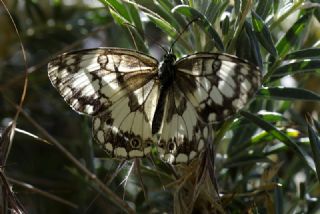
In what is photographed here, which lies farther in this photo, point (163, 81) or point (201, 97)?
point (163, 81)

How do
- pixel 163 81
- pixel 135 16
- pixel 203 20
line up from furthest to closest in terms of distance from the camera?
pixel 163 81 → pixel 135 16 → pixel 203 20

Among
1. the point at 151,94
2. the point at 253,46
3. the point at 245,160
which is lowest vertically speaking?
the point at 245,160

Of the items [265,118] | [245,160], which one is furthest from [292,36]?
[245,160]

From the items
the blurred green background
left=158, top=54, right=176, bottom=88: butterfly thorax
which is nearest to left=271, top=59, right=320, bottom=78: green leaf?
the blurred green background

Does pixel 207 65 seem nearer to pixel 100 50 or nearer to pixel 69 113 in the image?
pixel 100 50

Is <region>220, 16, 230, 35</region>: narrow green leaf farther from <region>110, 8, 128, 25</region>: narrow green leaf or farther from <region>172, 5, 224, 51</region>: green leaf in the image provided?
<region>110, 8, 128, 25</region>: narrow green leaf

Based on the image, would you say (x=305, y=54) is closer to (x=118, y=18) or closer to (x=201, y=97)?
(x=201, y=97)
